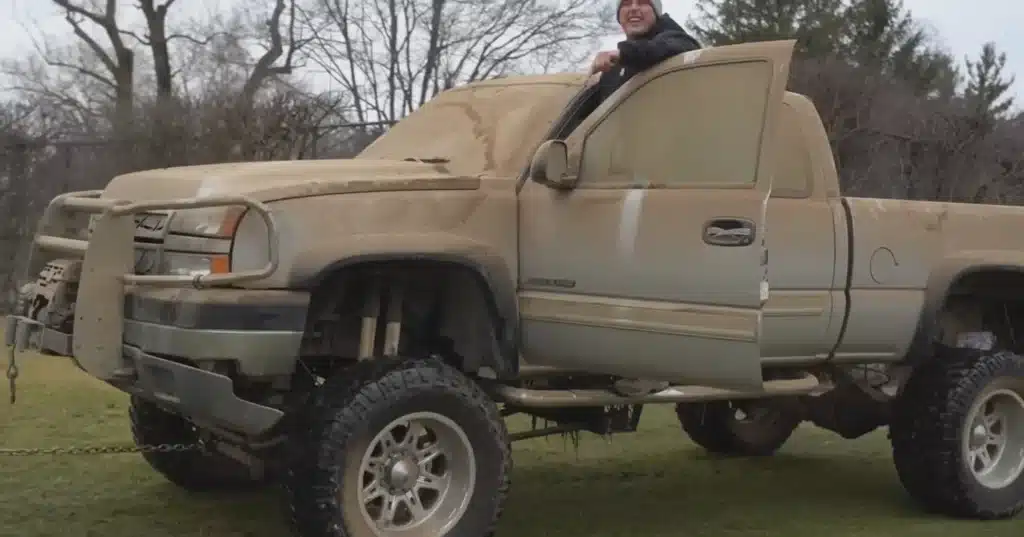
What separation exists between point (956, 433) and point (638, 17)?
8.52 feet

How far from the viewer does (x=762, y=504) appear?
6.40 meters

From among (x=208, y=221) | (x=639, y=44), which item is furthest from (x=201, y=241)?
(x=639, y=44)

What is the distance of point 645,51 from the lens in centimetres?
509

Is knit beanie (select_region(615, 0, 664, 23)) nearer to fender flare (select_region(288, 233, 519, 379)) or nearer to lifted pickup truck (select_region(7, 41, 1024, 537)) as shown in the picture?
lifted pickup truck (select_region(7, 41, 1024, 537))

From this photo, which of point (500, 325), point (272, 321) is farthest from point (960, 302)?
point (272, 321)

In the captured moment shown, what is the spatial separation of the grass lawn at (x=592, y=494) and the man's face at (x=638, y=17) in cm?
232

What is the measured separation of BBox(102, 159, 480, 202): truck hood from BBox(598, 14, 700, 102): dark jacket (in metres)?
0.84

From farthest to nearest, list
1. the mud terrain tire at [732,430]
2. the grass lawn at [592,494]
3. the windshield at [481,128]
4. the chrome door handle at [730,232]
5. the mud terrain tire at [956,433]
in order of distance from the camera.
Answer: the mud terrain tire at [732,430] → the mud terrain tire at [956,433] → the grass lawn at [592,494] → the windshield at [481,128] → the chrome door handle at [730,232]

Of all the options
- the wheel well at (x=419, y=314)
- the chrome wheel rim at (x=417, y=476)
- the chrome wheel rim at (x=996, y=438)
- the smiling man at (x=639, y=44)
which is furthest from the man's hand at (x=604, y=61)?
the chrome wheel rim at (x=996, y=438)

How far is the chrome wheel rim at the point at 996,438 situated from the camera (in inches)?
243

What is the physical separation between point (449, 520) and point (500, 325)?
814 mm

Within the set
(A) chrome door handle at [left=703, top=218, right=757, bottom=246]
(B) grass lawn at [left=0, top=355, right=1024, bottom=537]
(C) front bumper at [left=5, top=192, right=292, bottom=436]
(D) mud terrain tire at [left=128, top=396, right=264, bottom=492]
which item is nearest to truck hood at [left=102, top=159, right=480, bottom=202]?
(C) front bumper at [left=5, top=192, right=292, bottom=436]

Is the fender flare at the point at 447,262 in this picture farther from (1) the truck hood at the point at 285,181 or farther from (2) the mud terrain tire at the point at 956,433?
(2) the mud terrain tire at the point at 956,433

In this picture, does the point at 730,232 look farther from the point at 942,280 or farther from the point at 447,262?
the point at 942,280
